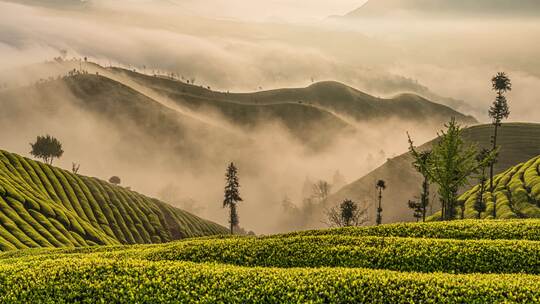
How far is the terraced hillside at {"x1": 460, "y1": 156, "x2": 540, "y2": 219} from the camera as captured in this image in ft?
505

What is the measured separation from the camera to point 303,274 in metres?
32.6

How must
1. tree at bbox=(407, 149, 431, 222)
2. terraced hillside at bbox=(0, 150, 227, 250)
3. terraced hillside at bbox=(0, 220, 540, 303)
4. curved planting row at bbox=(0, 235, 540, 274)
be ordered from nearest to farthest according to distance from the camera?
terraced hillside at bbox=(0, 220, 540, 303) → curved planting row at bbox=(0, 235, 540, 274) → tree at bbox=(407, 149, 431, 222) → terraced hillside at bbox=(0, 150, 227, 250)

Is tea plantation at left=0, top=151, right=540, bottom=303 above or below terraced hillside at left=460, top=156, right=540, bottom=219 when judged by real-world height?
below

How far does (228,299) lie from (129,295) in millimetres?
6180

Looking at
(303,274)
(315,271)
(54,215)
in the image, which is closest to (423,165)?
(315,271)

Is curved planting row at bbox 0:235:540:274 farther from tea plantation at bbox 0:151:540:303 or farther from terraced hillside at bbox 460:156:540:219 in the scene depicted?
terraced hillside at bbox 460:156:540:219

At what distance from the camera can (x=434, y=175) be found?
8062 cm

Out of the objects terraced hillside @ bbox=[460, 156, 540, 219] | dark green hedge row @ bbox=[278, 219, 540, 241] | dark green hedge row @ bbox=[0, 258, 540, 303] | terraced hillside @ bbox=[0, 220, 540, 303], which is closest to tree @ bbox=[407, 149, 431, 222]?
dark green hedge row @ bbox=[278, 219, 540, 241]

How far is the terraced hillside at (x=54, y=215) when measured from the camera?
454 feet

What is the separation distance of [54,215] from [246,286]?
14306 centimetres

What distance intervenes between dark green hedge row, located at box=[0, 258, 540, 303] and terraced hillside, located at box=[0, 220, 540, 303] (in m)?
0.06

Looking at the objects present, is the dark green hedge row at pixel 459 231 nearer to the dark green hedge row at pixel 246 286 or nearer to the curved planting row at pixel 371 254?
the curved planting row at pixel 371 254

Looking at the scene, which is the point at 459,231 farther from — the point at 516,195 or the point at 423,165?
the point at 516,195

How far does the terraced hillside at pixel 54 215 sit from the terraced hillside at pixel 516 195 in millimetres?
118286
